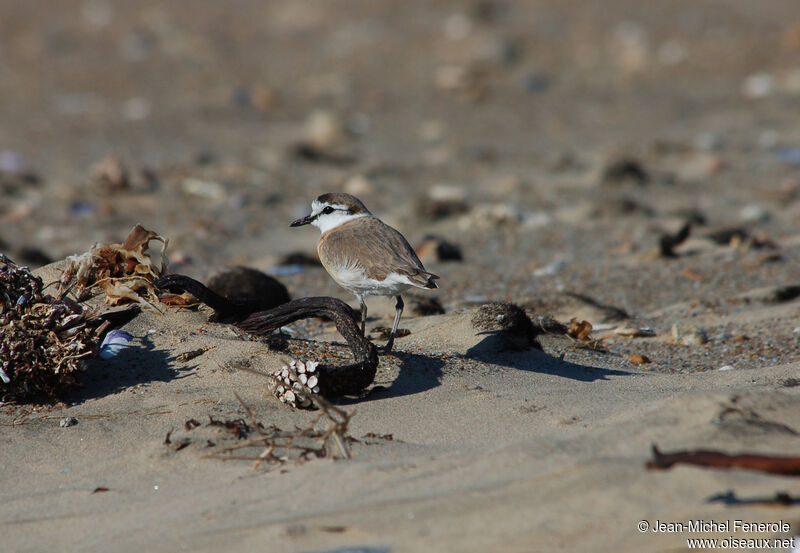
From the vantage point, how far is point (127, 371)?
428 cm

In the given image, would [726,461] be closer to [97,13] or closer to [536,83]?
[536,83]

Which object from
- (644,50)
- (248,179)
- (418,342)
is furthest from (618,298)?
(644,50)

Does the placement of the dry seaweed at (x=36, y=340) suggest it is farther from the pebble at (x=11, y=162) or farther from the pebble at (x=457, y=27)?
the pebble at (x=457, y=27)

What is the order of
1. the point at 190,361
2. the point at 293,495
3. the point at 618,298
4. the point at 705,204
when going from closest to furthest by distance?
the point at 293,495, the point at 190,361, the point at 618,298, the point at 705,204

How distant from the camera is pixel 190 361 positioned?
4336 millimetres

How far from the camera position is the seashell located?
4347mm

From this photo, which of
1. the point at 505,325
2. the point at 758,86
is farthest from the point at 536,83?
the point at 505,325

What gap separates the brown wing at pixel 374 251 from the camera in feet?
15.5

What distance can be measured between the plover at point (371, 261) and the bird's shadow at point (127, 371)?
3.61 feet

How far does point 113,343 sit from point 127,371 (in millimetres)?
193

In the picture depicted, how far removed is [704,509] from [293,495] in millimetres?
1427

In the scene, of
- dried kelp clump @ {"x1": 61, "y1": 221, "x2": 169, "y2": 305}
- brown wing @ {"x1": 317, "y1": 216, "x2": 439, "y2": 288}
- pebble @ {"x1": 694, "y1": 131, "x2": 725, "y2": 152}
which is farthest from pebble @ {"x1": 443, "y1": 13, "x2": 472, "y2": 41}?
dried kelp clump @ {"x1": 61, "y1": 221, "x2": 169, "y2": 305}

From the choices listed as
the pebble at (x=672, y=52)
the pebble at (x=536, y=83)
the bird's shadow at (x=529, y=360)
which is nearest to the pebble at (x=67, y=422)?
the bird's shadow at (x=529, y=360)

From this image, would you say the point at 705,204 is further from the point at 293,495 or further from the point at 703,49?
the point at 293,495
